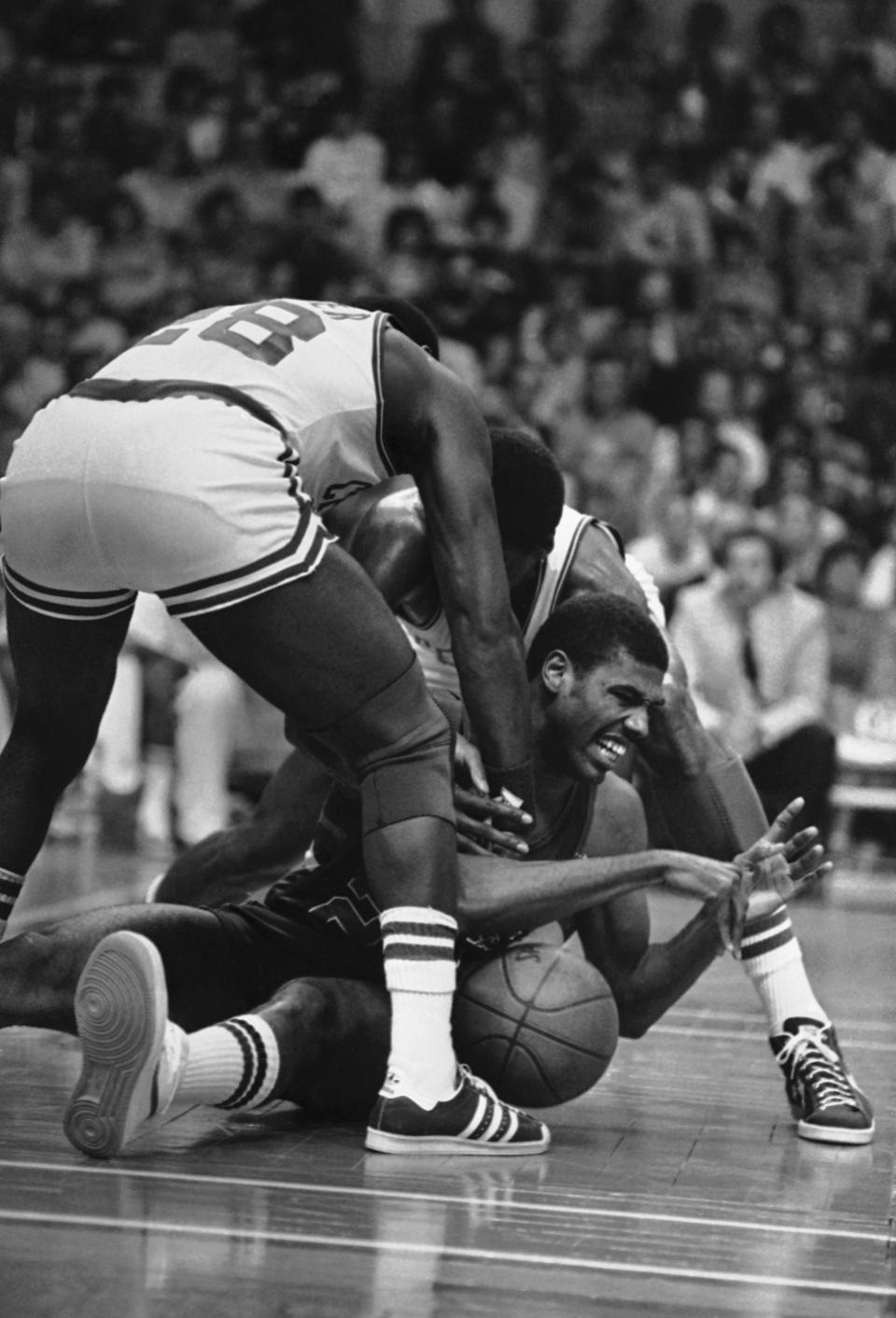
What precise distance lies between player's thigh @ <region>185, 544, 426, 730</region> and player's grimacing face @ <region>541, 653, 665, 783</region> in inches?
17.3

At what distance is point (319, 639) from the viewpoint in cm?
348

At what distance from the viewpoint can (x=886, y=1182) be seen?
3.50 meters

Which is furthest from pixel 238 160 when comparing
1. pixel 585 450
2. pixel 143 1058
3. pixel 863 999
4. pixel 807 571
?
pixel 143 1058

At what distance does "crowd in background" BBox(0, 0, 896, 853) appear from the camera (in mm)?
10430

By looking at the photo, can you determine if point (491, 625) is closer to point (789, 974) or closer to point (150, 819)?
point (789, 974)

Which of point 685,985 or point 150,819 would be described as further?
point 150,819

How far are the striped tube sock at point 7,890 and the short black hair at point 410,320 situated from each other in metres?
1.22

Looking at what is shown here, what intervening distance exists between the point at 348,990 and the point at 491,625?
0.69 meters

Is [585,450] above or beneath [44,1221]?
beneath

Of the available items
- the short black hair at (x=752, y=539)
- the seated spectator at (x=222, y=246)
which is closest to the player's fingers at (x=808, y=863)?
the short black hair at (x=752, y=539)

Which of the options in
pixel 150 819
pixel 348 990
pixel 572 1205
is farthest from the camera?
pixel 150 819

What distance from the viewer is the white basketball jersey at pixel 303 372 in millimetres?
3576

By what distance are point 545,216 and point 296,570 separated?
8.75 m

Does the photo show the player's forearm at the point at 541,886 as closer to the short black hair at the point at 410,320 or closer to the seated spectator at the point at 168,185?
the short black hair at the point at 410,320
